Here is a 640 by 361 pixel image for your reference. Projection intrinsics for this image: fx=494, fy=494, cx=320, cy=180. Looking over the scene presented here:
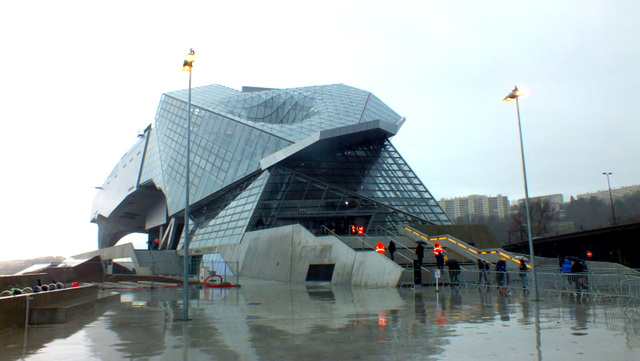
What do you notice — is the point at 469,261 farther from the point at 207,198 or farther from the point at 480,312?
the point at 207,198

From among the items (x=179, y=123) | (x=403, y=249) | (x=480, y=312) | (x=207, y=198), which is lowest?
(x=480, y=312)

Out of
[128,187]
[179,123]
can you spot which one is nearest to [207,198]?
[179,123]

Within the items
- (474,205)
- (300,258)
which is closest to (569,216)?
(474,205)

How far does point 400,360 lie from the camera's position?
7023 mm

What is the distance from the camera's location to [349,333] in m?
9.55

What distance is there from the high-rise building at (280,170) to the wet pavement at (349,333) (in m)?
16.5

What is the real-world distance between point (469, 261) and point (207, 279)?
15903mm

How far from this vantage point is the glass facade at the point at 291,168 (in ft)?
130

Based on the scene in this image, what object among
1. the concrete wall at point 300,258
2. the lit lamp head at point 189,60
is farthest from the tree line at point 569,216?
the lit lamp head at point 189,60

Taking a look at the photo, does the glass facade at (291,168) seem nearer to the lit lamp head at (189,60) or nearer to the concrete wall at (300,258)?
the concrete wall at (300,258)

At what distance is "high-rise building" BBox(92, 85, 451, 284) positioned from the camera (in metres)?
39.1

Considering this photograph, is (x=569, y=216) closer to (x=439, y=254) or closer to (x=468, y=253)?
(x=468, y=253)

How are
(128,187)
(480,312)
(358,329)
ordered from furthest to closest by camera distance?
(128,187) → (480,312) → (358,329)

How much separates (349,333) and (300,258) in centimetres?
1944
